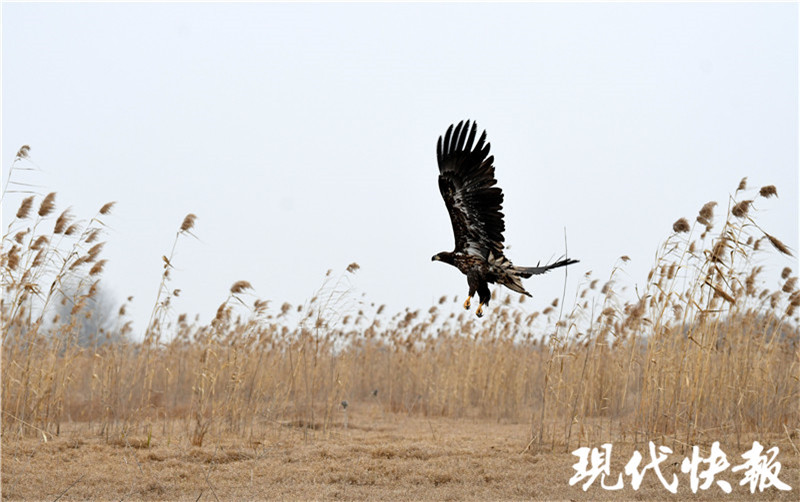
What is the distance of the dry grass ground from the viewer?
4277 mm

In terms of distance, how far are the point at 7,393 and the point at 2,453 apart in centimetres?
57

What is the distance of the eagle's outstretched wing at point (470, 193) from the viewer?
4.78 metres

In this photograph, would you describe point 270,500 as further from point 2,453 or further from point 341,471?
point 2,453

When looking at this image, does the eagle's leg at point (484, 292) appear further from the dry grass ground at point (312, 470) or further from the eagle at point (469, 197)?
the dry grass ground at point (312, 470)

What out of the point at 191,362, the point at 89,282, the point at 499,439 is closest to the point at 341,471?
the point at 499,439

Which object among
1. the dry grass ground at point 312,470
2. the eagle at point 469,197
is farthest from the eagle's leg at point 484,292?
the dry grass ground at point 312,470

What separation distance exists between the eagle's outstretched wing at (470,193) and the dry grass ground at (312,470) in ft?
4.99

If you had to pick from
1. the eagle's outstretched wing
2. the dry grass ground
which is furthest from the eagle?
the dry grass ground

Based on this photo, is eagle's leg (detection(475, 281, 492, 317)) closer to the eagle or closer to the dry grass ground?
the eagle

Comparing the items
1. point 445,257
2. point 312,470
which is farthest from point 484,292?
point 312,470

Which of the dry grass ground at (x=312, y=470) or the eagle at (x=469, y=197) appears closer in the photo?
the dry grass ground at (x=312, y=470)

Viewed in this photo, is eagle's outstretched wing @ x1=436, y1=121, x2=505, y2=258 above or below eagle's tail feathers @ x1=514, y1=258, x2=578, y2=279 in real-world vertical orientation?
above

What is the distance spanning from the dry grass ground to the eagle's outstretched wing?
152cm

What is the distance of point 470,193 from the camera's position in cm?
480
